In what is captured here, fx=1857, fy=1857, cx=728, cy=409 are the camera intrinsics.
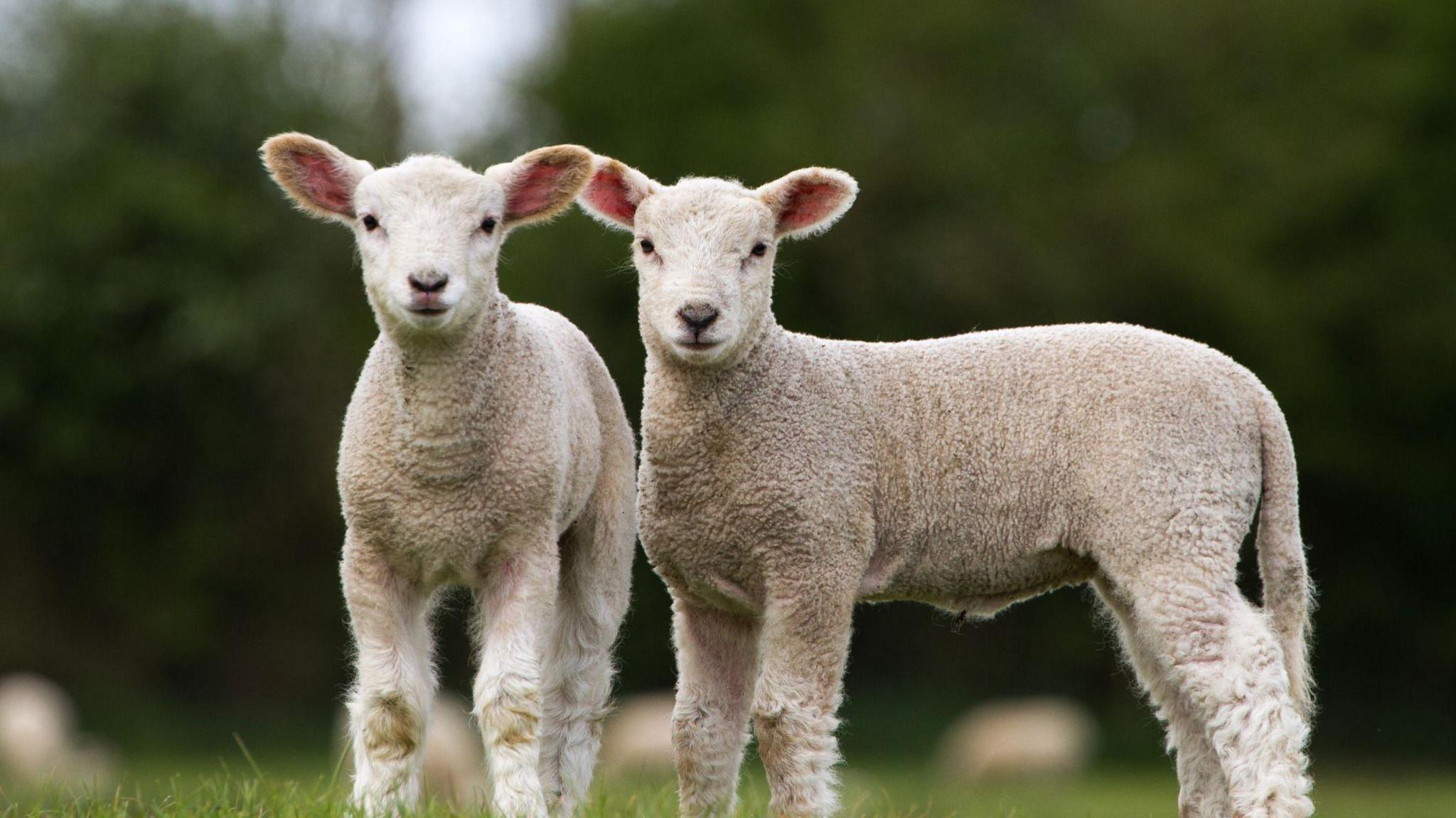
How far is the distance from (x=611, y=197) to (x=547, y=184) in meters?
0.32

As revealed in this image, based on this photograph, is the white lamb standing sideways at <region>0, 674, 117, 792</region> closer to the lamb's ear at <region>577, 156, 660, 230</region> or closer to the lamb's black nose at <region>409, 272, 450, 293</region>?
the lamb's ear at <region>577, 156, 660, 230</region>

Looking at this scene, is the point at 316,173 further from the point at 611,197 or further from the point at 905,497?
the point at 905,497

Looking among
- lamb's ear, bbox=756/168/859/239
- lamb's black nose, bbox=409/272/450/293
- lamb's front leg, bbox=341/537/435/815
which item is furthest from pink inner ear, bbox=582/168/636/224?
lamb's front leg, bbox=341/537/435/815

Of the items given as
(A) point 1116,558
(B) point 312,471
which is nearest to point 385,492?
(A) point 1116,558

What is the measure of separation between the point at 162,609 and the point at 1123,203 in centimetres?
1226

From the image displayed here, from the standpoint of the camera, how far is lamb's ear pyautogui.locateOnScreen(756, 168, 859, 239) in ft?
23.5

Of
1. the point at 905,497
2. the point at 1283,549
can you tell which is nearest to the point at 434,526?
the point at 905,497

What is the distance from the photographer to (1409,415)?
822 inches

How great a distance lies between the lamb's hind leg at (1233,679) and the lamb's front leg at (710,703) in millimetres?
1510

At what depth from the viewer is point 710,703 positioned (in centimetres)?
717

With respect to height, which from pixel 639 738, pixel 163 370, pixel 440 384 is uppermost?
pixel 163 370

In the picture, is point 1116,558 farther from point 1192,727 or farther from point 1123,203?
point 1123,203

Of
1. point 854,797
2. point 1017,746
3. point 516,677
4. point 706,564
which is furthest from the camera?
point 1017,746

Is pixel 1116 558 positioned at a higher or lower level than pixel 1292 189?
lower
